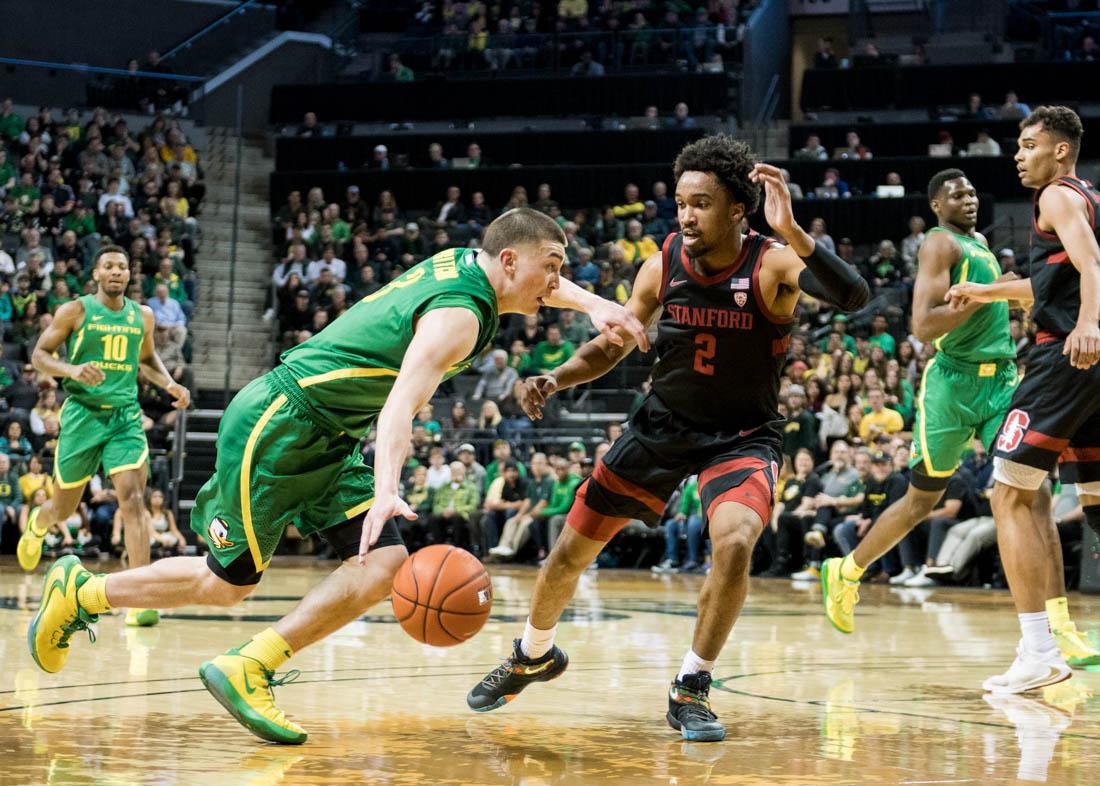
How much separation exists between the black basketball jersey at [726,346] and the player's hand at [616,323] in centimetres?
32

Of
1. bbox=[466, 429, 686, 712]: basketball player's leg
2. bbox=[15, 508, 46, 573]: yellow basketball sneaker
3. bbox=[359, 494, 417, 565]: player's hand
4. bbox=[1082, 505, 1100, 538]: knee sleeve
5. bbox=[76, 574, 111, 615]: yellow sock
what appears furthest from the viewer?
bbox=[15, 508, 46, 573]: yellow basketball sneaker

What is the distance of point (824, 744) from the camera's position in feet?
14.9

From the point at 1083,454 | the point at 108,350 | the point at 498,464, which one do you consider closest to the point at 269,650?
the point at 1083,454

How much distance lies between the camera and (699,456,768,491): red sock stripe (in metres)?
4.96

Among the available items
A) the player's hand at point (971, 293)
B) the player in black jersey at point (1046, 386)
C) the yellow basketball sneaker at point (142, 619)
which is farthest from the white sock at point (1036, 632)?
the yellow basketball sneaker at point (142, 619)

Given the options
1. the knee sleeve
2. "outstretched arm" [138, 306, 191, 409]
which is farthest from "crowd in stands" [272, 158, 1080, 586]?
the knee sleeve

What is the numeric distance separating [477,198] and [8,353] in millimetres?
7200

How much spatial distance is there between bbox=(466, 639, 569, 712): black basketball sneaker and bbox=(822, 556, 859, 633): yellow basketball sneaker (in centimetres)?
256

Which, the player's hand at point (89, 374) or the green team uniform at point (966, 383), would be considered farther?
the player's hand at point (89, 374)

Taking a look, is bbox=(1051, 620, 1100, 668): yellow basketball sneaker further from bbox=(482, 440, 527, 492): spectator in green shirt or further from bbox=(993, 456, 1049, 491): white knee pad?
bbox=(482, 440, 527, 492): spectator in green shirt

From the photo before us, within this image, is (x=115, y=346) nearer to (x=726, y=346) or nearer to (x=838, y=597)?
(x=838, y=597)

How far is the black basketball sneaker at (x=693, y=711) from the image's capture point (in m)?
4.58

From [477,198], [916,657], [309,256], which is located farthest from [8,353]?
[916,657]

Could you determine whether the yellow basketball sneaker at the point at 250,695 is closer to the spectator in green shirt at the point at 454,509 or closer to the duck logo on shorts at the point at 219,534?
the duck logo on shorts at the point at 219,534
